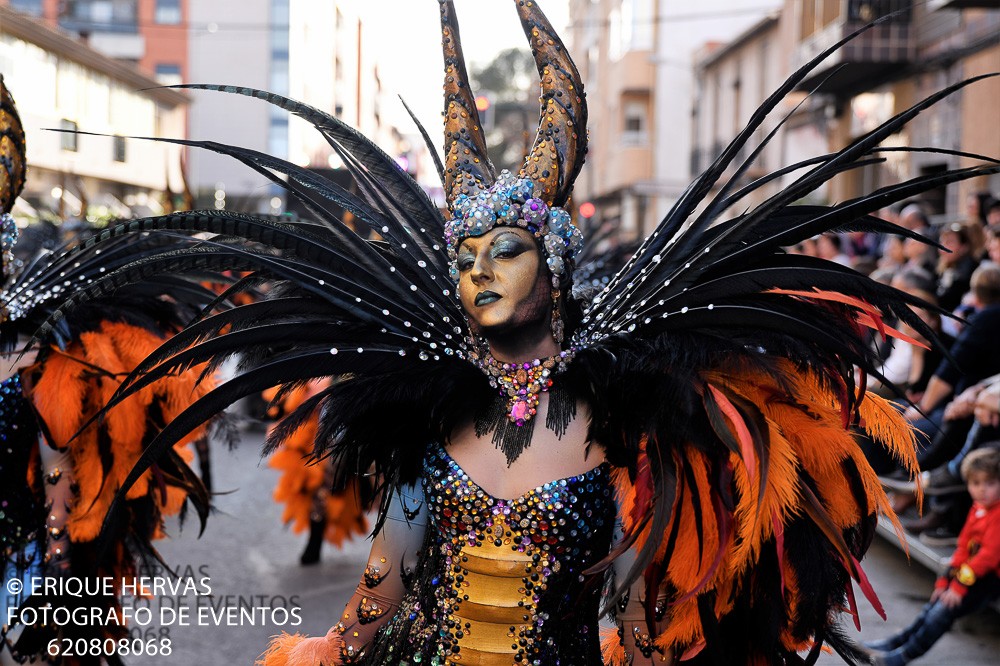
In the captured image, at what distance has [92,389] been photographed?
4.06m

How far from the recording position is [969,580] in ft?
16.8

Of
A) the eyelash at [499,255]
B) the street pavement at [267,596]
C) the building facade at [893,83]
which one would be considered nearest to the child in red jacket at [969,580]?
the street pavement at [267,596]

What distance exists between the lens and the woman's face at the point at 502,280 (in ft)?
8.65

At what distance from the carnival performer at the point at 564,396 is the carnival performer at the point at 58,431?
1.26 metres

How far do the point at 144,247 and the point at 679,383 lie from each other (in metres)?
2.45

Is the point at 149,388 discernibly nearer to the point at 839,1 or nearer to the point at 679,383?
the point at 679,383

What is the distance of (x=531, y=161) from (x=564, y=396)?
1.96 feet

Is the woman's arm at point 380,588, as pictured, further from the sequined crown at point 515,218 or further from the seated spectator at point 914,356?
the seated spectator at point 914,356

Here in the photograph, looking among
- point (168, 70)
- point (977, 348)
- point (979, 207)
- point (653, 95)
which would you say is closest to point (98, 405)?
point (977, 348)

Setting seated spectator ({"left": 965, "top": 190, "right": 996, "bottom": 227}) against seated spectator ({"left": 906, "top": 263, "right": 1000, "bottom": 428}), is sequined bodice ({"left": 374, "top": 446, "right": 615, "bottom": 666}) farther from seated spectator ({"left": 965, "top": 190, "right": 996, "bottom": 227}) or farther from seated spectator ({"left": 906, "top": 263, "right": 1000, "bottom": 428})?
seated spectator ({"left": 965, "top": 190, "right": 996, "bottom": 227})

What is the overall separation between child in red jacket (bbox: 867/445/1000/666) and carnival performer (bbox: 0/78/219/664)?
3341mm

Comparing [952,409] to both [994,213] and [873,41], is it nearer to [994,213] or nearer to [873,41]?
[994,213]

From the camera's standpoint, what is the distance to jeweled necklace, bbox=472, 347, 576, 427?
272 cm

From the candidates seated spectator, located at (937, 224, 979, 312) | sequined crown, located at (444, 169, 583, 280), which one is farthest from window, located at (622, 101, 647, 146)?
sequined crown, located at (444, 169, 583, 280)
